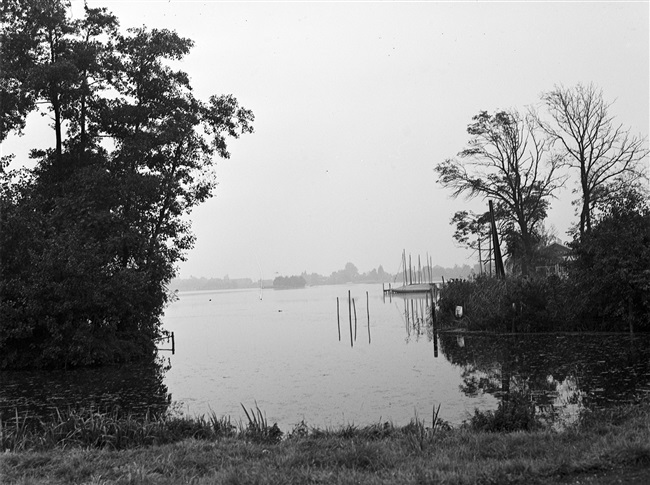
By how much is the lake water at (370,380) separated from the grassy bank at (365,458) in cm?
420

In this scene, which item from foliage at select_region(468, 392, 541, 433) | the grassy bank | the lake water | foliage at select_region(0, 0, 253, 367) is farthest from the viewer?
foliage at select_region(0, 0, 253, 367)

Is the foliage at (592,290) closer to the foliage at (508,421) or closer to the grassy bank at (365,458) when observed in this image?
the foliage at (508,421)

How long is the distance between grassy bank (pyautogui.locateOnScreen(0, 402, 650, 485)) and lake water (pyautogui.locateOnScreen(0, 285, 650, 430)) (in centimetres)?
420

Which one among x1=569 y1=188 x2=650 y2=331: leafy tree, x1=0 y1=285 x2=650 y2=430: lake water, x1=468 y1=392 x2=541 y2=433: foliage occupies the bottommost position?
x1=0 y1=285 x2=650 y2=430: lake water

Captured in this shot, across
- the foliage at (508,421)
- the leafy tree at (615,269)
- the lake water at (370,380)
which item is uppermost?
the leafy tree at (615,269)

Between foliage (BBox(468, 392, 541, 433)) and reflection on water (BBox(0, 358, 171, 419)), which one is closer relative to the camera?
foliage (BBox(468, 392, 541, 433))

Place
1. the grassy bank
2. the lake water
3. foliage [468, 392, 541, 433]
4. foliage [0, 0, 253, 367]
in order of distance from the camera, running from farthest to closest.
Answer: foliage [0, 0, 253, 367]
the lake water
foliage [468, 392, 541, 433]
the grassy bank

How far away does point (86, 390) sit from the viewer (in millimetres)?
18656

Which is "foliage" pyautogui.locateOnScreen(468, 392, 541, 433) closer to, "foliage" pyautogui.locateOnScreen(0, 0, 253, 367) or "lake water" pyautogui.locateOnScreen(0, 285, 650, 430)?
"lake water" pyautogui.locateOnScreen(0, 285, 650, 430)

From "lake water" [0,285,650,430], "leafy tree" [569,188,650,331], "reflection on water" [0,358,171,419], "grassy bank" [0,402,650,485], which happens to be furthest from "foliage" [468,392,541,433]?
"leafy tree" [569,188,650,331]

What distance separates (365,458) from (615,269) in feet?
71.0

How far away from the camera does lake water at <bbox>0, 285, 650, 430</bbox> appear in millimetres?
14070

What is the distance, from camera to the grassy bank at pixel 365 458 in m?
5.98

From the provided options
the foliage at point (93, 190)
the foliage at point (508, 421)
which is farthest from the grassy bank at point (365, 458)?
the foliage at point (93, 190)
